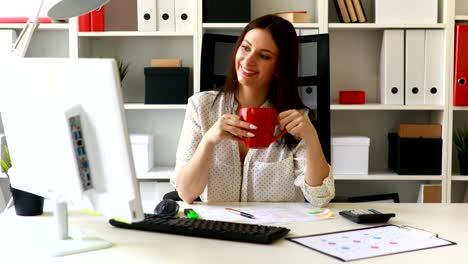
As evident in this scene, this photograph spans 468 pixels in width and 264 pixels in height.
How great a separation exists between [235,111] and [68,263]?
1.03 metres

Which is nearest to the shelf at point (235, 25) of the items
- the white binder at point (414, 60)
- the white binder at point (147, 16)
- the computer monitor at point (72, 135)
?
the white binder at point (147, 16)

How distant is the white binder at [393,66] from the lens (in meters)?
3.30

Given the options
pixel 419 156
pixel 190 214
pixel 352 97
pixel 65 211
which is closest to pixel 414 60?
pixel 352 97

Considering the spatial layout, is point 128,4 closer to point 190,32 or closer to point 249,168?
point 190,32

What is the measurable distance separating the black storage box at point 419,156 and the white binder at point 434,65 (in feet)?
0.74

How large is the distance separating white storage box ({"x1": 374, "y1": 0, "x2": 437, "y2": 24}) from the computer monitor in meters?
2.34

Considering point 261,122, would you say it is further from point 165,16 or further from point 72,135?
point 165,16

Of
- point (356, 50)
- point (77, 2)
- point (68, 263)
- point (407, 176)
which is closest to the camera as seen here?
point (68, 263)

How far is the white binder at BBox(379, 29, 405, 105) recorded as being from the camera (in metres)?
3.30

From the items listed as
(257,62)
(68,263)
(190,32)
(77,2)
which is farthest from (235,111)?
(190,32)

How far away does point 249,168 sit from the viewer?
2.11m

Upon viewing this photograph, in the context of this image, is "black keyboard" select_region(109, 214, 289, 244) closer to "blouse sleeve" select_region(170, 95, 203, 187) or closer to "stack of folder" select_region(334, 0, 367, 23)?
"blouse sleeve" select_region(170, 95, 203, 187)

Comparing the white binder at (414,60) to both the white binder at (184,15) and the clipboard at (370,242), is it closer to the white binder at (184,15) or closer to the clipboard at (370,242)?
the white binder at (184,15)

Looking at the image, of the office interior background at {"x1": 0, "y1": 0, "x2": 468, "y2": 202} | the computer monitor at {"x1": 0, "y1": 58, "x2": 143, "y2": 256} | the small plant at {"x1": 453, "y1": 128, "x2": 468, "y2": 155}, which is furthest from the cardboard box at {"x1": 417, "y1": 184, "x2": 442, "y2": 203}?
the computer monitor at {"x1": 0, "y1": 58, "x2": 143, "y2": 256}
